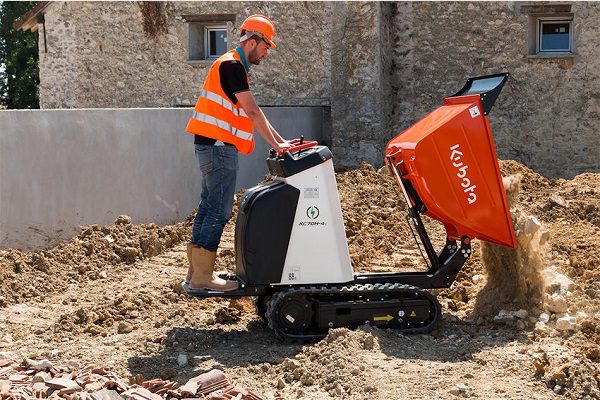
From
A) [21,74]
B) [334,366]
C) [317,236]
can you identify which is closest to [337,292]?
[317,236]

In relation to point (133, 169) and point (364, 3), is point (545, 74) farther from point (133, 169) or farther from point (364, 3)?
point (133, 169)

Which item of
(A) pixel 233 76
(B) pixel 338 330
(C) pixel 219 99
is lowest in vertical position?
(B) pixel 338 330

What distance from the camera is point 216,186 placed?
22.7 feet

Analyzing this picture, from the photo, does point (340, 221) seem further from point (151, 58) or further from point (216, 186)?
point (151, 58)

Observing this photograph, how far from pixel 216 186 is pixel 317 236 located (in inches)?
31.6

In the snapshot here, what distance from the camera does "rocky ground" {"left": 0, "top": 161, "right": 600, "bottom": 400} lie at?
226 inches

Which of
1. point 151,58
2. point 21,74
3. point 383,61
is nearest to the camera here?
point 383,61

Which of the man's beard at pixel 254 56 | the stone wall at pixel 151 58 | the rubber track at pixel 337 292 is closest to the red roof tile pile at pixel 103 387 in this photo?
the rubber track at pixel 337 292

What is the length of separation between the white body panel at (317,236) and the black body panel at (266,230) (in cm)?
5

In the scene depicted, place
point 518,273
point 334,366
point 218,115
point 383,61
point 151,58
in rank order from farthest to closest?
point 151,58, point 383,61, point 518,273, point 218,115, point 334,366

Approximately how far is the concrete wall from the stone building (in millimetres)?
3209

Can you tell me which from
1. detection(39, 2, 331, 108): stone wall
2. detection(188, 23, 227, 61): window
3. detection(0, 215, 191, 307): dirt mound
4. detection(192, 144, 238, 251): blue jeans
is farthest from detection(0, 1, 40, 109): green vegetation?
detection(192, 144, 238, 251): blue jeans

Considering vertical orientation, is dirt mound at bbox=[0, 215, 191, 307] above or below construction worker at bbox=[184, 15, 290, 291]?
below

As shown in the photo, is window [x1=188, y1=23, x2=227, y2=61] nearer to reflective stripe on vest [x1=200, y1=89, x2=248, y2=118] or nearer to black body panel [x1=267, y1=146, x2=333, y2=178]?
reflective stripe on vest [x1=200, y1=89, x2=248, y2=118]
